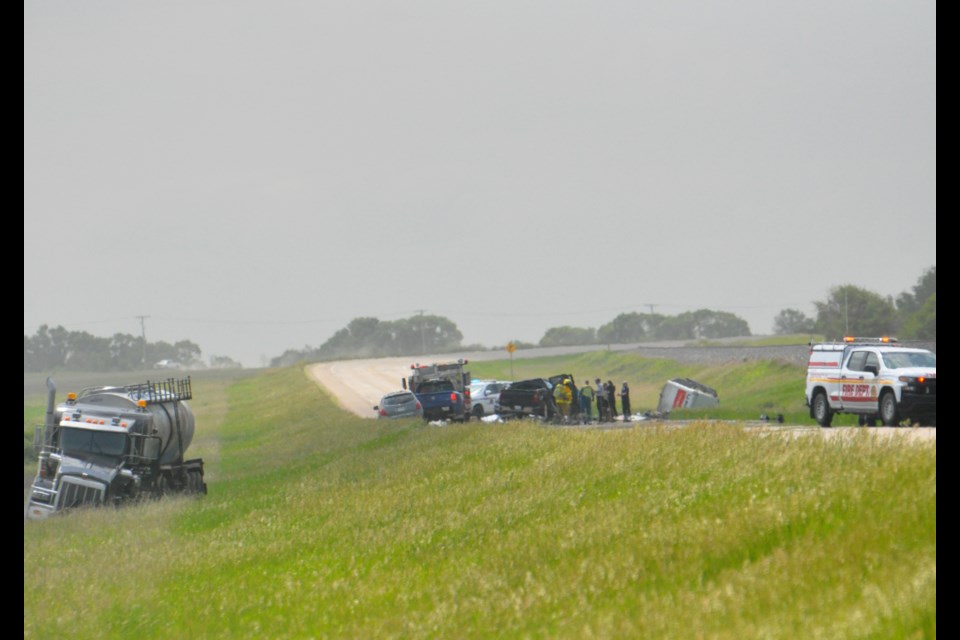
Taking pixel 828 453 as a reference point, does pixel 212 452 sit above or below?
below

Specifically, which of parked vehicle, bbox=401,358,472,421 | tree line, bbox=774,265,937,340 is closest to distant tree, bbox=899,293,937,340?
tree line, bbox=774,265,937,340

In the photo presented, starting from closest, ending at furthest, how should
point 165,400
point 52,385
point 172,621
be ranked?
point 172,621, point 52,385, point 165,400

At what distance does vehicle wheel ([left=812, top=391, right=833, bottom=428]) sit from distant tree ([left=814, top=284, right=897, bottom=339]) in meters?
73.9

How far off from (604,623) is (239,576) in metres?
8.26

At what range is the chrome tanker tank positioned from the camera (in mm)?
29297

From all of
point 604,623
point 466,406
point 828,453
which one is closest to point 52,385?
point 828,453

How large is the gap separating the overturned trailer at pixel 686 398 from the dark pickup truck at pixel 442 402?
8.93 m

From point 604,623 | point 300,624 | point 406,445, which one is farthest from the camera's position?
point 406,445

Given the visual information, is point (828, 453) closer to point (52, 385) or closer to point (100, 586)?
point (100, 586)

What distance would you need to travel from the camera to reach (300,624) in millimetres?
12711

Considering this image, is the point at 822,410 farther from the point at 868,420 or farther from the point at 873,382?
the point at 873,382

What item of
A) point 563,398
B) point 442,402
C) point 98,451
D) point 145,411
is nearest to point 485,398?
point 442,402

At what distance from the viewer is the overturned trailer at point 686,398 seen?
5519 centimetres

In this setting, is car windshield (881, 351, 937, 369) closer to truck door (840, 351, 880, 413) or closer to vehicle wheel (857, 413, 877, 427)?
truck door (840, 351, 880, 413)
